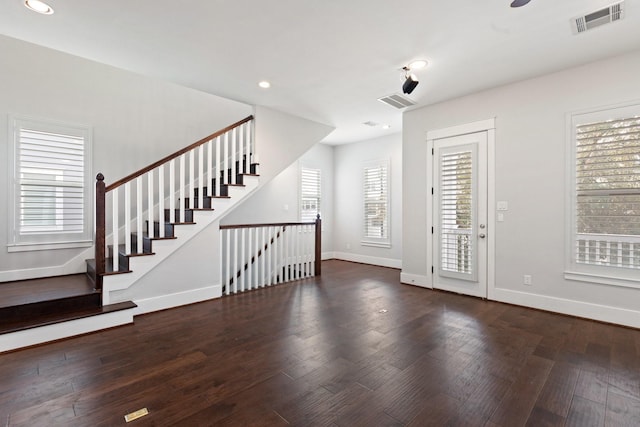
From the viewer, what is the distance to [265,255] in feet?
17.1

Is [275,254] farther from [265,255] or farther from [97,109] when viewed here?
[97,109]

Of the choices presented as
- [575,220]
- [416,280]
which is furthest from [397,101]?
[416,280]

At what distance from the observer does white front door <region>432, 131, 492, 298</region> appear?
165 inches

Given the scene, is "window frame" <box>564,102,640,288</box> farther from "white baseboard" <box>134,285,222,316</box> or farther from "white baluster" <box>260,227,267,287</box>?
"white baseboard" <box>134,285,222,316</box>

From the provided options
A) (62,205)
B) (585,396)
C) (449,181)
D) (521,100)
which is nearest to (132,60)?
(62,205)

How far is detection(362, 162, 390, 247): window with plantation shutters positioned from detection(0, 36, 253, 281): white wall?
3578 millimetres

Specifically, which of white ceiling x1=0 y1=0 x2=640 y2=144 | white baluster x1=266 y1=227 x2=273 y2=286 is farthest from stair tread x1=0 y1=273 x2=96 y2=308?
white ceiling x1=0 y1=0 x2=640 y2=144

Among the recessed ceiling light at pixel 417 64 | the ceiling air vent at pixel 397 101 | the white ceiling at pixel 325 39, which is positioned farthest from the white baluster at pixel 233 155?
the recessed ceiling light at pixel 417 64

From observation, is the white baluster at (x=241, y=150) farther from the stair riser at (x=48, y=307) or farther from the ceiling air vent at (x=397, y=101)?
the stair riser at (x=48, y=307)

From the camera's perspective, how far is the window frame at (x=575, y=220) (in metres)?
3.17

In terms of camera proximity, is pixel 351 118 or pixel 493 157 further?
pixel 351 118

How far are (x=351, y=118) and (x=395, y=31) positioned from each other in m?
2.62

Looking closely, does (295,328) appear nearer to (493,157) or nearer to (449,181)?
(449,181)

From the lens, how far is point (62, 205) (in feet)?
13.3
